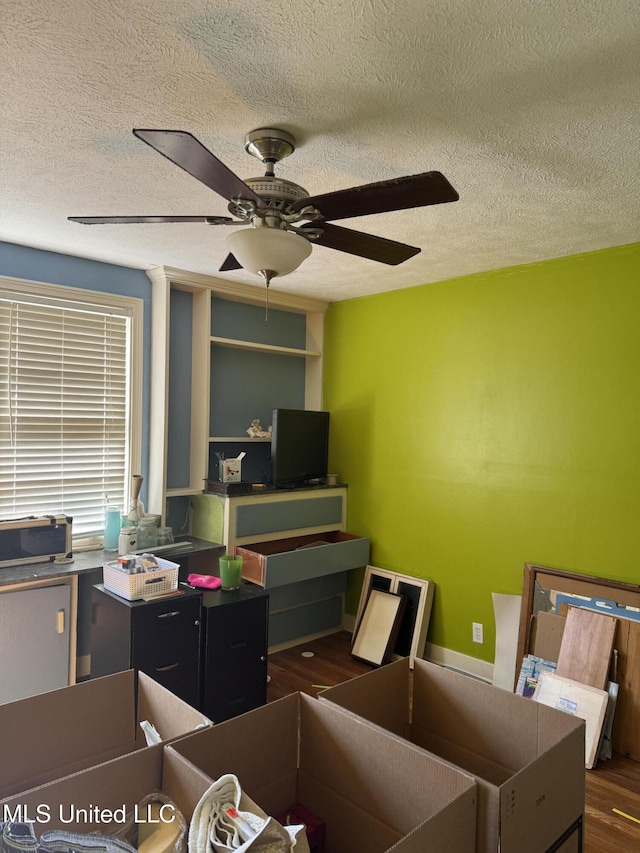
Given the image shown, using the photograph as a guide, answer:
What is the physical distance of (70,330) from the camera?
3561mm

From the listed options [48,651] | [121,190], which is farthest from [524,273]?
[48,651]

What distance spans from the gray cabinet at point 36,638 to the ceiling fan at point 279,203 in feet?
6.46

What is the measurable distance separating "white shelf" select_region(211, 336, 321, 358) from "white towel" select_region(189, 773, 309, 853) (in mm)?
3242

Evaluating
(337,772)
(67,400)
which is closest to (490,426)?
(67,400)

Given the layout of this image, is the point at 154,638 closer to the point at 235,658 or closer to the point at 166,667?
the point at 166,667

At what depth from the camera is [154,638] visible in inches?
113

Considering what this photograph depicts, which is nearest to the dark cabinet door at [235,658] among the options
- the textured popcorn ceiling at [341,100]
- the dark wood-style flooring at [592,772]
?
the dark wood-style flooring at [592,772]

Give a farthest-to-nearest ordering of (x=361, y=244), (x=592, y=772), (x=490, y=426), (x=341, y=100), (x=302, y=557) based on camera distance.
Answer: (x=302, y=557), (x=490, y=426), (x=592, y=772), (x=361, y=244), (x=341, y=100)

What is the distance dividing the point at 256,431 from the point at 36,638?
76.6 inches

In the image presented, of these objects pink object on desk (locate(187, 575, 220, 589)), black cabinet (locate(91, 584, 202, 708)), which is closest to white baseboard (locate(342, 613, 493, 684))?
pink object on desk (locate(187, 575, 220, 589))

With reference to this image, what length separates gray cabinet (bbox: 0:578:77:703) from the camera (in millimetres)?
2945

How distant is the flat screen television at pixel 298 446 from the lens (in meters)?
4.02

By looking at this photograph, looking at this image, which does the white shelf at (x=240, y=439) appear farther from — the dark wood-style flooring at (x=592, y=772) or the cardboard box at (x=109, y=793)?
the cardboard box at (x=109, y=793)

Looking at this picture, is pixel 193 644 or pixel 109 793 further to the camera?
pixel 193 644
